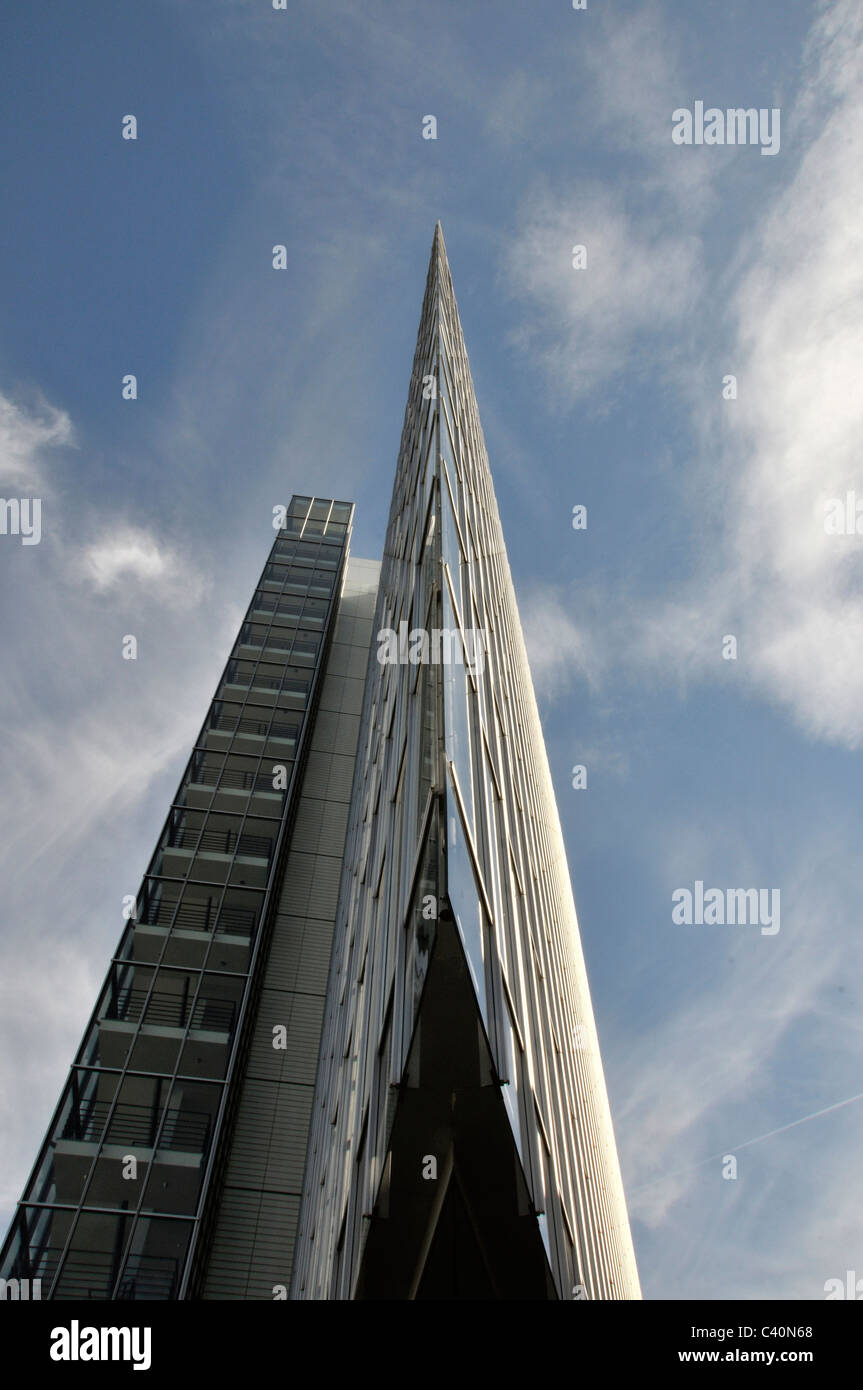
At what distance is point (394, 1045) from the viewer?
294 inches

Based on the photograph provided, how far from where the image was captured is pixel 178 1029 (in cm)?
2314

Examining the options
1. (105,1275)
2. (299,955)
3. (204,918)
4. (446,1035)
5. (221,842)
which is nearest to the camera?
(446,1035)

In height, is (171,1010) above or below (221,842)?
below

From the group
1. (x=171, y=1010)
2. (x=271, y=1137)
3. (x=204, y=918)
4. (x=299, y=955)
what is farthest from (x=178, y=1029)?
(x=299, y=955)

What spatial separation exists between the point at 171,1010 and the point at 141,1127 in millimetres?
3683

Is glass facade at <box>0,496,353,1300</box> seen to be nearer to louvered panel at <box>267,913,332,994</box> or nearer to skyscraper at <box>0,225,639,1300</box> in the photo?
skyscraper at <box>0,225,639,1300</box>

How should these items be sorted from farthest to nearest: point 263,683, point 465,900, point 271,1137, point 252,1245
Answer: point 263,683
point 271,1137
point 252,1245
point 465,900

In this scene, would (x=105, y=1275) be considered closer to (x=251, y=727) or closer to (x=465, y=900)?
(x=465, y=900)

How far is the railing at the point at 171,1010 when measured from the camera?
2370 centimetres

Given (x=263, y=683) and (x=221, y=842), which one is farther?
(x=263, y=683)

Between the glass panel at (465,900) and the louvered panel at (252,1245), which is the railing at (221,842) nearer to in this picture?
the louvered panel at (252,1245)

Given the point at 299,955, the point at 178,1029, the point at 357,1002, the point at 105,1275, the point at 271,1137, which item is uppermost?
the point at 299,955

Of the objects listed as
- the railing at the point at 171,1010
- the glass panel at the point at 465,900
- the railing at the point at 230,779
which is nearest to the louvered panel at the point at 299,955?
the railing at the point at 171,1010

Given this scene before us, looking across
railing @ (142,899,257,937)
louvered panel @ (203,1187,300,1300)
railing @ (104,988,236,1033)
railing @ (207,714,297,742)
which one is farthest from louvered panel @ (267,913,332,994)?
railing @ (207,714,297,742)
